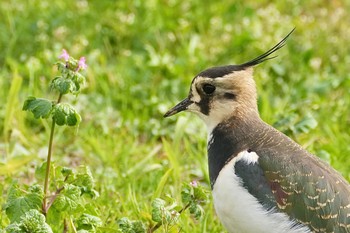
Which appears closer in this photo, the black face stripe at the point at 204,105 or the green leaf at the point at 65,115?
the green leaf at the point at 65,115

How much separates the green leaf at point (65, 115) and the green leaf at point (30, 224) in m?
0.50

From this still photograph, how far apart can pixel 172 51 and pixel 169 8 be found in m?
0.56

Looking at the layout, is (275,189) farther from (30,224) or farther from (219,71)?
(30,224)

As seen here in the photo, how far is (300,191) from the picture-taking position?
478 centimetres

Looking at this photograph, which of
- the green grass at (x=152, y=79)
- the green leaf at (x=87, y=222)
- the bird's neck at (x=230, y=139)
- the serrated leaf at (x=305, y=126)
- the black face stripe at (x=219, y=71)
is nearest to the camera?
the green leaf at (x=87, y=222)

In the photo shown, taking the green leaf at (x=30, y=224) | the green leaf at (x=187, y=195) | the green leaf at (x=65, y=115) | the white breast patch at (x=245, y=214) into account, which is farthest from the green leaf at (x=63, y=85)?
the white breast patch at (x=245, y=214)

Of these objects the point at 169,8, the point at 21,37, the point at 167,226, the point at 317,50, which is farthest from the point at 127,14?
the point at 167,226

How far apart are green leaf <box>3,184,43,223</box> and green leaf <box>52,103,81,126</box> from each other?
422mm

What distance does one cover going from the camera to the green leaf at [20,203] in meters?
4.66

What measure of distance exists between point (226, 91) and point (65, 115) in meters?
1.14

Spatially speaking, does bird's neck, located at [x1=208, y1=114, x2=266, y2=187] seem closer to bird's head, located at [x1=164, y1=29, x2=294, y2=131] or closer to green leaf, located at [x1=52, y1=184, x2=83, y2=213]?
bird's head, located at [x1=164, y1=29, x2=294, y2=131]

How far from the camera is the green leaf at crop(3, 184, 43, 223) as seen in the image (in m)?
4.66

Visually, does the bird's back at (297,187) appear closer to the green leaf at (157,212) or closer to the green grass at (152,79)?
the green leaf at (157,212)

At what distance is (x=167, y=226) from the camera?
188 inches
